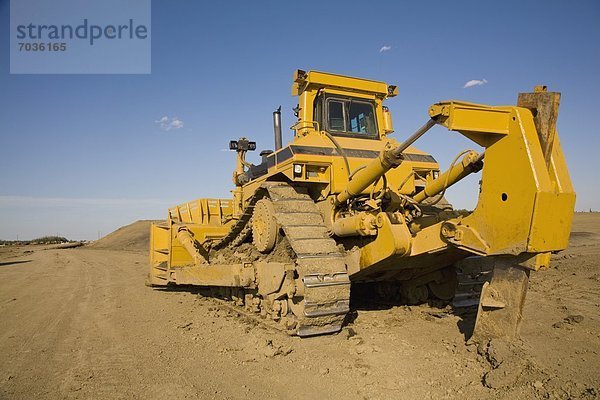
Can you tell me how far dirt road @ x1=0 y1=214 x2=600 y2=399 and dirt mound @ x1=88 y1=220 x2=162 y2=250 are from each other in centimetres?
2427

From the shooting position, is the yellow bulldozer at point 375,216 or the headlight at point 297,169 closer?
the yellow bulldozer at point 375,216

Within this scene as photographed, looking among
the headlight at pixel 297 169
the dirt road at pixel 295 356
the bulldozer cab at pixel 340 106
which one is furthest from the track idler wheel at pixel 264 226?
the bulldozer cab at pixel 340 106

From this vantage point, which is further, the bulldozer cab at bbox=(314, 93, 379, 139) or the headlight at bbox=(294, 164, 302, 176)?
the bulldozer cab at bbox=(314, 93, 379, 139)

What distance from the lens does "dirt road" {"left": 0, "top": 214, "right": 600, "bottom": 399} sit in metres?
3.94

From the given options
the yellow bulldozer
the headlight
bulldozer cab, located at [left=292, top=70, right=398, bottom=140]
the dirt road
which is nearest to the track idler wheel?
the yellow bulldozer

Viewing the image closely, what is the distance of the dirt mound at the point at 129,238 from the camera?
31861mm

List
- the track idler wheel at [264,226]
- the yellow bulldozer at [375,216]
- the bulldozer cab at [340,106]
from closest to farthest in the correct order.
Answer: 1. the yellow bulldozer at [375,216]
2. the track idler wheel at [264,226]
3. the bulldozer cab at [340,106]

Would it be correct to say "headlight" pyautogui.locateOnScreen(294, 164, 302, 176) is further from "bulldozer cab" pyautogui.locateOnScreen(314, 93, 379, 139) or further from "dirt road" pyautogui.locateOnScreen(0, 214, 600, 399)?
"dirt road" pyautogui.locateOnScreen(0, 214, 600, 399)

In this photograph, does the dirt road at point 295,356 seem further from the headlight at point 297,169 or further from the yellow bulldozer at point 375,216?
the headlight at point 297,169

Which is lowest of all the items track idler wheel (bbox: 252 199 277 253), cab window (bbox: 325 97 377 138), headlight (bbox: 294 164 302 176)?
track idler wheel (bbox: 252 199 277 253)

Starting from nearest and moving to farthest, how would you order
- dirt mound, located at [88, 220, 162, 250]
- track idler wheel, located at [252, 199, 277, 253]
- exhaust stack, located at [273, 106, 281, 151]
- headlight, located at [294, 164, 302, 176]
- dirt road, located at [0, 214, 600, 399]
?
dirt road, located at [0, 214, 600, 399], headlight, located at [294, 164, 302, 176], track idler wheel, located at [252, 199, 277, 253], exhaust stack, located at [273, 106, 281, 151], dirt mound, located at [88, 220, 162, 250]

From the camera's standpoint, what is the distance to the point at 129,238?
3578 cm

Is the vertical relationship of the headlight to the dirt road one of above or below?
above

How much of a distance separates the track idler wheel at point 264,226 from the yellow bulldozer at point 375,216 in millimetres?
21
